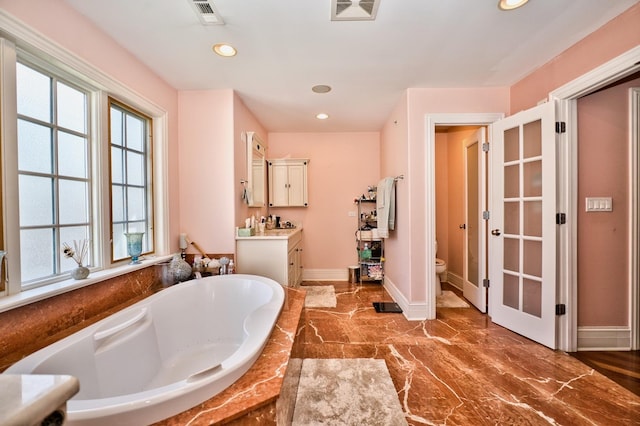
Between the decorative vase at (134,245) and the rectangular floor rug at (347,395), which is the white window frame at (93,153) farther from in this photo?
the rectangular floor rug at (347,395)

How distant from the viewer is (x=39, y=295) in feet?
4.07

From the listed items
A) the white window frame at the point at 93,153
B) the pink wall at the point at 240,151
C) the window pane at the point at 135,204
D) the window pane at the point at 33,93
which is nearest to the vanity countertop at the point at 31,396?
the white window frame at the point at 93,153

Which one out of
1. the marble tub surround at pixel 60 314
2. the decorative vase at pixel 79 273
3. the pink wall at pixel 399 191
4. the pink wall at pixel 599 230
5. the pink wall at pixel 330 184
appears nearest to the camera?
the marble tub surround at pixel 60 314

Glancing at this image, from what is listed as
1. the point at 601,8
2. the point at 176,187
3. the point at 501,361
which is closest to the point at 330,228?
the point at 176,187

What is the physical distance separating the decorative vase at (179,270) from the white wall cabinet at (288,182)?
1946mm

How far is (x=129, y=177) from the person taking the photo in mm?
2088

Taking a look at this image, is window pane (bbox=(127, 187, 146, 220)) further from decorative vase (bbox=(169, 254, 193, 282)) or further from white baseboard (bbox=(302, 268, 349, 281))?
white baseboard (bbox=(302, 268, 349, 281))

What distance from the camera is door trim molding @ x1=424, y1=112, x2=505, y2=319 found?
259 cm

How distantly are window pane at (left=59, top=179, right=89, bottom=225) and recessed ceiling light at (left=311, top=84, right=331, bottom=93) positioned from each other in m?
2.06

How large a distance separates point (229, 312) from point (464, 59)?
282 cm

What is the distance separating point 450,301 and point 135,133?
375cm

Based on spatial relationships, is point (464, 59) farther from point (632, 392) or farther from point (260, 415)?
point (260, 415)

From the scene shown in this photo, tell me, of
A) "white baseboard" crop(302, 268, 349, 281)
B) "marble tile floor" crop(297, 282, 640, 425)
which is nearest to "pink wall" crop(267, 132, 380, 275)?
"white baseboard" crop(302, 268, 349, 281)

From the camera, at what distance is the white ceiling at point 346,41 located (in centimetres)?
156
